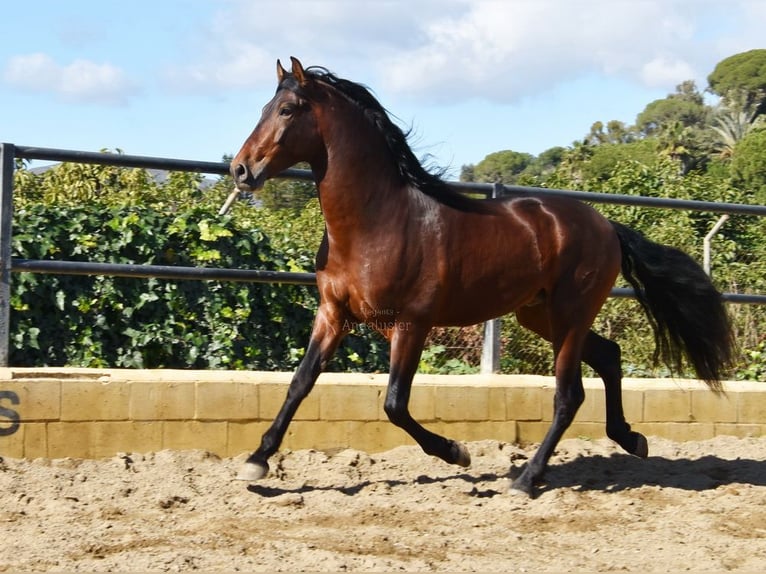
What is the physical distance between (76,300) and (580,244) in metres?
3.09

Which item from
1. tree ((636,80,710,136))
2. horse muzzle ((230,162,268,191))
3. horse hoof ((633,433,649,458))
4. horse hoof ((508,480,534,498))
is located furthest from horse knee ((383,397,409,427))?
tree ((636,80,710,136))

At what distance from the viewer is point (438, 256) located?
542cm

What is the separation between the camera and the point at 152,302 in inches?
259

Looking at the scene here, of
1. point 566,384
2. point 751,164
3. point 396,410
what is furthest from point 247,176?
point 751,164

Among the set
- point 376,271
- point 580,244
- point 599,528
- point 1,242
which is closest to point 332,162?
point 376,271

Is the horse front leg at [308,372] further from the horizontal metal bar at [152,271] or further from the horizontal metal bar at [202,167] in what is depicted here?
the horizontal metal bar at [202,167]

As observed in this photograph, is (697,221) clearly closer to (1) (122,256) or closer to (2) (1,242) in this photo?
(1) (122,256)

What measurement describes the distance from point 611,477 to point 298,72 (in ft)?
9.48

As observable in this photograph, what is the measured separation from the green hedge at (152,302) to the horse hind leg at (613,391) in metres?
1.71

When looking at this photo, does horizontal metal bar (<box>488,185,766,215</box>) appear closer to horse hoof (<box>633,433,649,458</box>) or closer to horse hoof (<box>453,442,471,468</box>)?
horse hoof (<box>633,433,649,458</box>)

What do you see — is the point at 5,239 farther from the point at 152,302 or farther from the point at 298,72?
the point at 298,72

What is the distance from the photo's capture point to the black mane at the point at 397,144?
5496mm

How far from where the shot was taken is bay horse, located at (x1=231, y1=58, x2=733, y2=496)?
5289mm

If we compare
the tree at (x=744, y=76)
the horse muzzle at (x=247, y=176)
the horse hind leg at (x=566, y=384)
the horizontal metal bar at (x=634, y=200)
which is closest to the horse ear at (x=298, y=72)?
the horse muzzle at (x=247, y=176)
